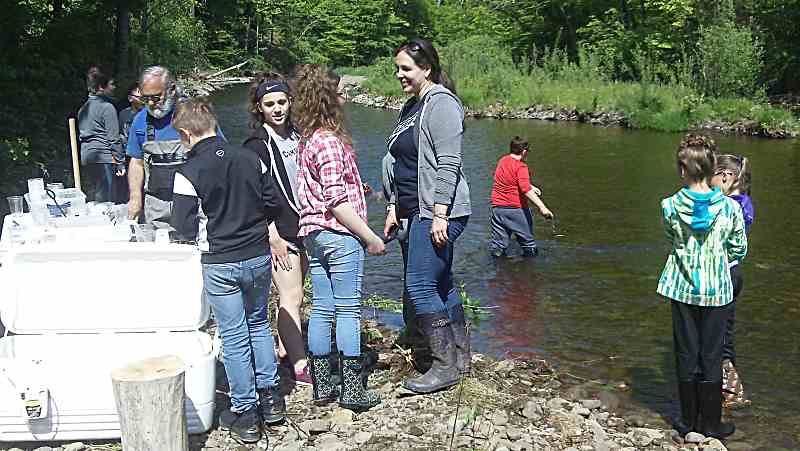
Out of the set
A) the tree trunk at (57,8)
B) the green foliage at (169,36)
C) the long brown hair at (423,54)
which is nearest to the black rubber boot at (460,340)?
the long brown hair at (423,54)

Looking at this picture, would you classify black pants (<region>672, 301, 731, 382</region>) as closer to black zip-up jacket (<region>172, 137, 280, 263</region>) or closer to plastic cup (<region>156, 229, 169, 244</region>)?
black zip-up jacket (<region>172, 137, 280, 263</region>)

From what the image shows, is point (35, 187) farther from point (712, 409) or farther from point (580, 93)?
point (580, 93)

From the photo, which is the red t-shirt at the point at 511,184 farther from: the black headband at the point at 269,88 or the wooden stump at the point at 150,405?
the wooden stump at the point at 150,405

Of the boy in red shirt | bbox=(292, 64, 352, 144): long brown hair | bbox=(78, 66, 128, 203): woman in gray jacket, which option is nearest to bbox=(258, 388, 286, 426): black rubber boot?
bbox=(292, 64, 352, 144): long brown hair

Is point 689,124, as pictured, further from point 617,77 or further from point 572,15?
point 572,15

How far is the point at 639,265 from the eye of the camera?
9914 mm

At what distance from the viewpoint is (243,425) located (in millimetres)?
4820

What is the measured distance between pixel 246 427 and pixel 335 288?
3.05 ft

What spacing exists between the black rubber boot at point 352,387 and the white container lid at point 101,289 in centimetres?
89

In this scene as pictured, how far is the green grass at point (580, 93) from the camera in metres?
24.2

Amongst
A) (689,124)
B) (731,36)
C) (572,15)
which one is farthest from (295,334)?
(572,15)

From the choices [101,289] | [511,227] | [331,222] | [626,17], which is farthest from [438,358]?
[626,17]

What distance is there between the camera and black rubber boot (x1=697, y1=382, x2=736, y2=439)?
507 centimetres

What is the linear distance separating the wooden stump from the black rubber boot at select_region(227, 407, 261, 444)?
0.55m
